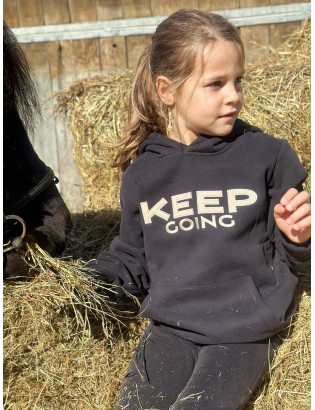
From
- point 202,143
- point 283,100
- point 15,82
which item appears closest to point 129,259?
point 202,143

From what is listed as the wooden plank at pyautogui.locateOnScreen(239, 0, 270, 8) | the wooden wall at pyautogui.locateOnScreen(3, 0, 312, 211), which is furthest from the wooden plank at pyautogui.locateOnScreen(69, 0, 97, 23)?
the wooden plank at pyautogui.locateOnScreen(239, 0, 270, 8)

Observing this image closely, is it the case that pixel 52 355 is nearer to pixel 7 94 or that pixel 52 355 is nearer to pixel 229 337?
pixel 229 337

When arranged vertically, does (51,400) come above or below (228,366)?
below

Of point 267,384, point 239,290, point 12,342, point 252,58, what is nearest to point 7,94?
point 12,342

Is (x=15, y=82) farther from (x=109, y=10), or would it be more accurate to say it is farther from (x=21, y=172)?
Result: (x=109, y=10)

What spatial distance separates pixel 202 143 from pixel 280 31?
9.06 feet

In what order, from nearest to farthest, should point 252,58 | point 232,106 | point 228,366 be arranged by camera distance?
1. point 228,366
2. point 232,106
3. point 252,58

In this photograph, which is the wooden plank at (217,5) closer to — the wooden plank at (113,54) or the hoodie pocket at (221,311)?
the wooden plank at (113,54)

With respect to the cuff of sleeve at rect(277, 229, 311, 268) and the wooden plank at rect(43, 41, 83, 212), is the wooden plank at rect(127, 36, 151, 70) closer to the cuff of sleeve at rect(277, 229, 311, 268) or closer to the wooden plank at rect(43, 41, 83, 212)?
the wooden plank at rect(43, 41, 83, 212)

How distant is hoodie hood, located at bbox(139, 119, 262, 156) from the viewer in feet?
6.89

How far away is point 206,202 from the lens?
2.06 m

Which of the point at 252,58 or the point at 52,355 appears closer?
the point at 52,355

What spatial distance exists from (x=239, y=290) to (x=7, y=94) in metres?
0.91

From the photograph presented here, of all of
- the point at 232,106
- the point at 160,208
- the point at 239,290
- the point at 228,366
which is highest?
the point at 232,106
